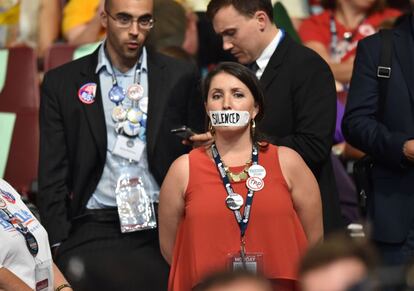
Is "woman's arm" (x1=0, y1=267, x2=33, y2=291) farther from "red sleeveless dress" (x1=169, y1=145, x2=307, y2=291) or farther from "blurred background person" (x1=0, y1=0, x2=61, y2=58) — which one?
"blurred background person" (x1=0, y1=0, x2=61, y2=58)

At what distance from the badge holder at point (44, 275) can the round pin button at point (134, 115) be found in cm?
113

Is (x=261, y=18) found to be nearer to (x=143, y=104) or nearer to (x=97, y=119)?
(x=143, y=104)

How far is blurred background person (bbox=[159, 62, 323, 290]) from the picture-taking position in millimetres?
5035

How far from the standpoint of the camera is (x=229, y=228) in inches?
198

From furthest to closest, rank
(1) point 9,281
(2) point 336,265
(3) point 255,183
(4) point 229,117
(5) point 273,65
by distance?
(5) point 273,65, (4) point 229,117, (3) point 255,183, (1) point 9,281, (2) point 336,265

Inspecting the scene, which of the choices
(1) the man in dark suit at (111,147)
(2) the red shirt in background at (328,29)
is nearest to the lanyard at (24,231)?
(1) the man in dark suit at (111,147)

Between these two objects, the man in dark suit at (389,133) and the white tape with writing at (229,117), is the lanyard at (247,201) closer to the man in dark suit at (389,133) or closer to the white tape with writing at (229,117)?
the white tape with writing at (229,117)

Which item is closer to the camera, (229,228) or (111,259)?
(229,228)

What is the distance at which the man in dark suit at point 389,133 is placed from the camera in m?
5.42

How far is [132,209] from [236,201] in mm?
1066

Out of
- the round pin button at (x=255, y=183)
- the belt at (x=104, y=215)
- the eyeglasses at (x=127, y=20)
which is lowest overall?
the belt at (x=104, y=215)

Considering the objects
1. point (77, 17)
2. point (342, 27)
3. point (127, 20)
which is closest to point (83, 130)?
point (127, 20)

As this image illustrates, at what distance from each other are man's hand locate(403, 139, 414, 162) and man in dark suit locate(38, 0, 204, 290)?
1220mm

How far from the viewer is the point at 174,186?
521 cm
